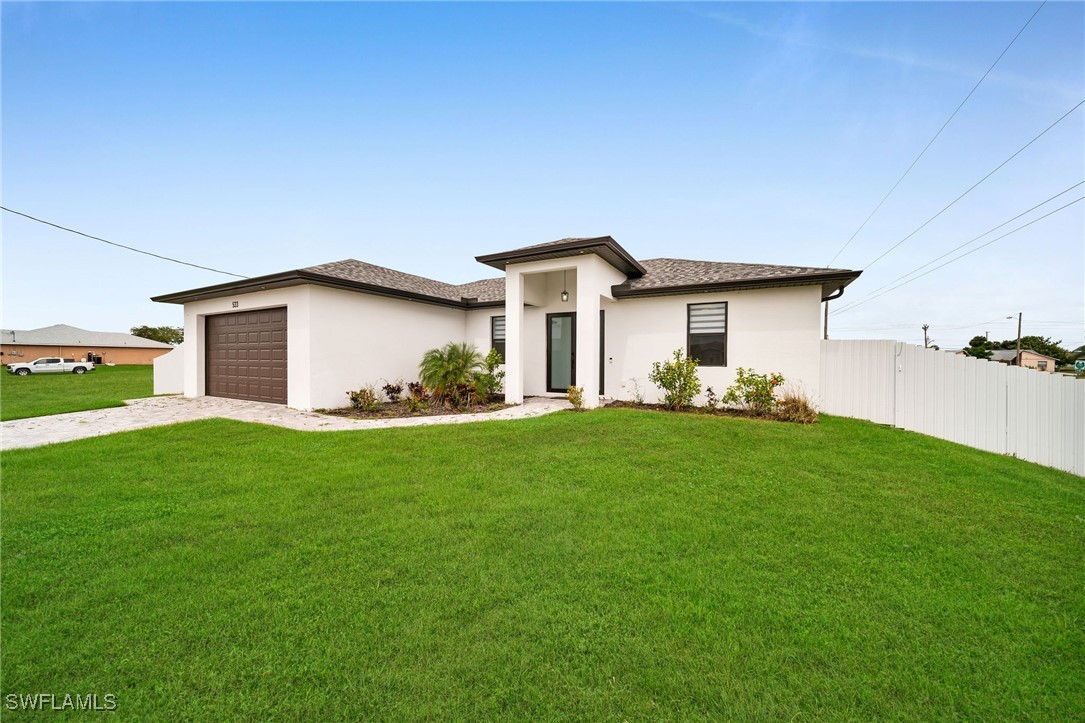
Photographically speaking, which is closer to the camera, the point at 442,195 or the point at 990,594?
the point at 990,594

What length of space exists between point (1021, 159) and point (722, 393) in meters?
9.18

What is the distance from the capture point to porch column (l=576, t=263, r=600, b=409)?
31.5 ft

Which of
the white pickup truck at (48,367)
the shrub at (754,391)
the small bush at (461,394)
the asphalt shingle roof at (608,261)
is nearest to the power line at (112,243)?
the asphalt shingle roof at (608,261)

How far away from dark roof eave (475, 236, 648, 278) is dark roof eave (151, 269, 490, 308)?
2.35 m

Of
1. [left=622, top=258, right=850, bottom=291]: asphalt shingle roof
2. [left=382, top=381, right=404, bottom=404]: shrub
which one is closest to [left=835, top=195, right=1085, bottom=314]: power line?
[left=622, top=258, right=850, bottom=291]: asphalt shingle roof

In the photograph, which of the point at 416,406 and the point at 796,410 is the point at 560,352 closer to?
the point at 416,406

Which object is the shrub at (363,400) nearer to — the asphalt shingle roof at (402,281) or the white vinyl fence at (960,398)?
the asphalt shingle roof at (402,281)

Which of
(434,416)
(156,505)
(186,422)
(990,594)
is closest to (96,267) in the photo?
(186,422)

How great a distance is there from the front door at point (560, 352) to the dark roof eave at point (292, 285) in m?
1.95

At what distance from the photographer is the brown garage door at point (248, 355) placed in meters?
10.8

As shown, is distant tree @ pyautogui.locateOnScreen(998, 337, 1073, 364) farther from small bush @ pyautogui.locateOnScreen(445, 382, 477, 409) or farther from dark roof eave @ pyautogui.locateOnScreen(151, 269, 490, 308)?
small bush @ pyautogui.locateOnScreen(445, 382, 477, 409)

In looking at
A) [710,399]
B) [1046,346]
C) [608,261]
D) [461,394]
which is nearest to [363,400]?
Result: [461,394]

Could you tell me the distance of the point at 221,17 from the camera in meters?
9.61

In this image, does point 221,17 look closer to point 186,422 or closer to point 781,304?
point 186,422
